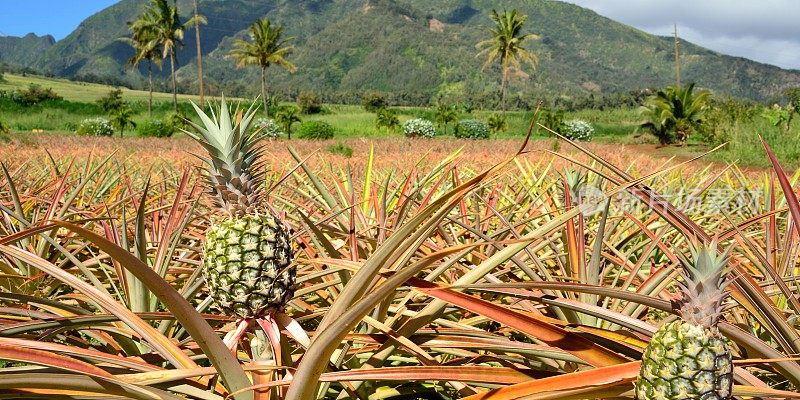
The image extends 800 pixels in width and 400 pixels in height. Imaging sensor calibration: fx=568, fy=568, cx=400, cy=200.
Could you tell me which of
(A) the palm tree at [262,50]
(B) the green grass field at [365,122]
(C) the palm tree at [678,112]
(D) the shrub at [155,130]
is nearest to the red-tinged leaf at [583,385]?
(B) the green grass field at [365,122]

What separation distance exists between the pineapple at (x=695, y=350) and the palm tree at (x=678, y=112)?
28.4 m

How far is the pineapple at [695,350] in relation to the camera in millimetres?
615

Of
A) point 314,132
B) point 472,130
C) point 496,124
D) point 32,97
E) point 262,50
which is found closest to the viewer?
point 314,132

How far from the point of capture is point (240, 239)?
872mm

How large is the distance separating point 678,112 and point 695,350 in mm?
29662

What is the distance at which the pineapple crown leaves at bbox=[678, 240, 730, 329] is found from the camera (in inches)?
23.6

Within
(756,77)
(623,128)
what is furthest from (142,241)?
(756,77)

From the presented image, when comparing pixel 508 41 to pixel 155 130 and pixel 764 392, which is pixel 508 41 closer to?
pixel 155 130

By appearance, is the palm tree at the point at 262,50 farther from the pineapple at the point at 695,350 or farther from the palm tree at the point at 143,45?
the pineapple at the point at 695,350

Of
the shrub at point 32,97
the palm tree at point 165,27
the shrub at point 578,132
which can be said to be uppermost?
the palm tree at point 165,27

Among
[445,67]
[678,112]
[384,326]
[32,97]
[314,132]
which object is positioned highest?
[445,67]

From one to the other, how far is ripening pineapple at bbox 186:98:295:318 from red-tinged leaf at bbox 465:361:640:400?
0.39 meters

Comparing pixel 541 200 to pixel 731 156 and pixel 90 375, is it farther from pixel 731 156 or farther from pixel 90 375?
pixel 731 156

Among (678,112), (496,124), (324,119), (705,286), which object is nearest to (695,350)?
(705,286)
